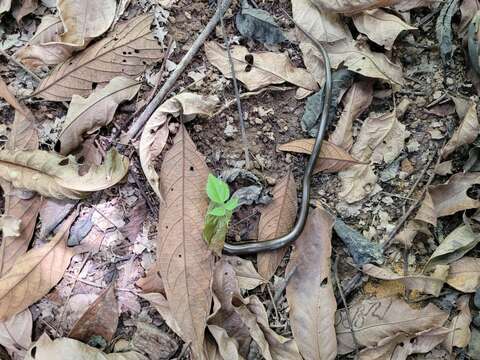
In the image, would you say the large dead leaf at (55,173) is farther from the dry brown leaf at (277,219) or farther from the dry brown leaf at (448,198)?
the dry brown leaf at (448,198)

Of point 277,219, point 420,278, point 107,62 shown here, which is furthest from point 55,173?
point 420,278

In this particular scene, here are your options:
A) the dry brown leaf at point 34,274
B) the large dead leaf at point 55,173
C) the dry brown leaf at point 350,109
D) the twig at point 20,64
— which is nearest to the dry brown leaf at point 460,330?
the dry brown leaf at point 350,109

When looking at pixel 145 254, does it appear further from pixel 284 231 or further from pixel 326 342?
pixel 326 342

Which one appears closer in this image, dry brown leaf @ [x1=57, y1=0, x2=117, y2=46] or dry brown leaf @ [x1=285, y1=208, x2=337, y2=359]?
dry brown leaf @ [x1=285, y1=208, x2=337, y2=359]

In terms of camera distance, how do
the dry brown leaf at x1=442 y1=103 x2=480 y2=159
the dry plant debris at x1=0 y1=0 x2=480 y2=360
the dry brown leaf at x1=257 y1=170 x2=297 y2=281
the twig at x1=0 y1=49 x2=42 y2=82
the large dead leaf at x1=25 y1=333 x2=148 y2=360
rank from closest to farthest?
the large dead leaf at x1=25 y1=333 x2=148 y2=360, the dry plant debris at x1=0 y1=0 x2=480 y2=360, the dry brown leaf at x1=257 y1=170 x2=297 y2=281, the dry brown leaf at x1=442 y1=103 x2=480 y2=159, the twig at x1=0 y1=49 x2=42 y2=82

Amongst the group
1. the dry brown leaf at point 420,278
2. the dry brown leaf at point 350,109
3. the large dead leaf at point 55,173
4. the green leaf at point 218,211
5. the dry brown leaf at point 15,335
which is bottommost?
the dry brown leaf at point 15,335

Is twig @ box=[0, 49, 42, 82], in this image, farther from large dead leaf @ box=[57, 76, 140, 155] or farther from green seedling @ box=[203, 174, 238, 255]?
green seedling @ box=[203, 174, 238, 255]

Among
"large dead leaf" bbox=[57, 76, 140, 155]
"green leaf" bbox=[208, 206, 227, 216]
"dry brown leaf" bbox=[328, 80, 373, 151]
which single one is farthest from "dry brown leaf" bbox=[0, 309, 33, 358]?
"dry brown leaf" bbox=[328, 80, 373, 151]
